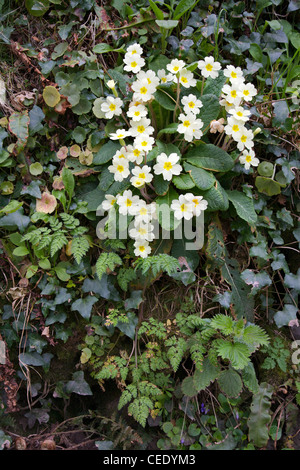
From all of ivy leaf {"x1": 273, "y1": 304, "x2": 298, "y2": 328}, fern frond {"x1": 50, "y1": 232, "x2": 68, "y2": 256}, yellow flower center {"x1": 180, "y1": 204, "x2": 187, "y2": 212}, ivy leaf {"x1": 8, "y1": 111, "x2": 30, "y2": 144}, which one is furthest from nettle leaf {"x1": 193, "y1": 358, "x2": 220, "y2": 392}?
ivy leaf {"x1": 8, "y1": 111, "x2": 30, "y2": 144}

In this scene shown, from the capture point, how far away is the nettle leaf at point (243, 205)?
2293mm

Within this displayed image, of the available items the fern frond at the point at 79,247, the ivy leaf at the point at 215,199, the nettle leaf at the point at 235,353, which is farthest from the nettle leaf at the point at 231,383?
the fern frond at the point at 79,247

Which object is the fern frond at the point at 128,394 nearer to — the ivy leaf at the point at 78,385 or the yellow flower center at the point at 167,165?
the ivy leaf at the point at 78,385

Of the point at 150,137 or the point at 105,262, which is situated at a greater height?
the point at 150,137

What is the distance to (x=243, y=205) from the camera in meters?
2.35

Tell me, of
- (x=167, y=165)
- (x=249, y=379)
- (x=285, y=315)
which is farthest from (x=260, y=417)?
(x=167, y=165)

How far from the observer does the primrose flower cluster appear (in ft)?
6.97

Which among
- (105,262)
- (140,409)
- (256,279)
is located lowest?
(140,409)

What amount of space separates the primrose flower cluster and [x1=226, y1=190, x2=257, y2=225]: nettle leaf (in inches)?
8.0

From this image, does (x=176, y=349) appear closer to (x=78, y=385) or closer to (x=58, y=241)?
(x=78, y=385)

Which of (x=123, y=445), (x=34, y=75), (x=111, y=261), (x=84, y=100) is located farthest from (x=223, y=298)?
(x=34, y=75)

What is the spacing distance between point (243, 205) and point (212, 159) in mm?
325

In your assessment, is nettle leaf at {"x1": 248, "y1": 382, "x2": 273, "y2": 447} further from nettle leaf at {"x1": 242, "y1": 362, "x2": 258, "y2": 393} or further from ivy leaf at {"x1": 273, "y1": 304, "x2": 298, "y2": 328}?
ivy leaf at {"x1": 273, "y1": 304, "x2": 298, "y2": 328}

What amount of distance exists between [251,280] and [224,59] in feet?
5.19
